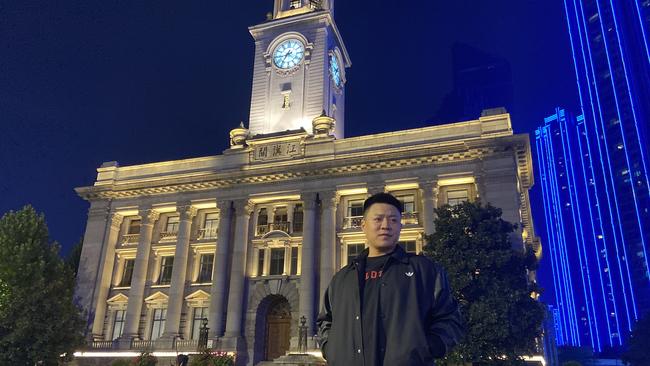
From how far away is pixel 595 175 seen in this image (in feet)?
384

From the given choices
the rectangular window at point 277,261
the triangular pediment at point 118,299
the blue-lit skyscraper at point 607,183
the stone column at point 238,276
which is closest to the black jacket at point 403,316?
the stone column at point 238,276

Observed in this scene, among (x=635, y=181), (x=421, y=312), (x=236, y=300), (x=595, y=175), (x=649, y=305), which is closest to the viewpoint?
(x=421, y=312)

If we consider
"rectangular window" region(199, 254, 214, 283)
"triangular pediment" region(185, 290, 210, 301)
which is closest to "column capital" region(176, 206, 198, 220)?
"rectangular window" region(199, 254, 214, 283)

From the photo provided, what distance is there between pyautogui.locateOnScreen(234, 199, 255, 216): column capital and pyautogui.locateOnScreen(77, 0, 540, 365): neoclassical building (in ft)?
0.31

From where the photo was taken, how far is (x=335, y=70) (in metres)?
51.2

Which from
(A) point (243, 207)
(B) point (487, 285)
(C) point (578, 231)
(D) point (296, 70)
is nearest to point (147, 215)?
(A) point (243, 207)

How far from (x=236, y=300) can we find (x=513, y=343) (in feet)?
65.7

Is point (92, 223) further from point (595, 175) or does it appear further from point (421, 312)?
point (595, 175)

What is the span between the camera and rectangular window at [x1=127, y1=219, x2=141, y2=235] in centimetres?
4432

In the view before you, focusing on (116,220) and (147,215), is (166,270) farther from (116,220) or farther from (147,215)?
(116,220)

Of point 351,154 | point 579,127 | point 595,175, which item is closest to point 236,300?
point 351,154

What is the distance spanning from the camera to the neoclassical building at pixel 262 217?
1409 inches

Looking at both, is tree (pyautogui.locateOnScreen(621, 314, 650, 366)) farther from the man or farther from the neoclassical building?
the man

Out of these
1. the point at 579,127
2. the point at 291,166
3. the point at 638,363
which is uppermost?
the point at 579,127
